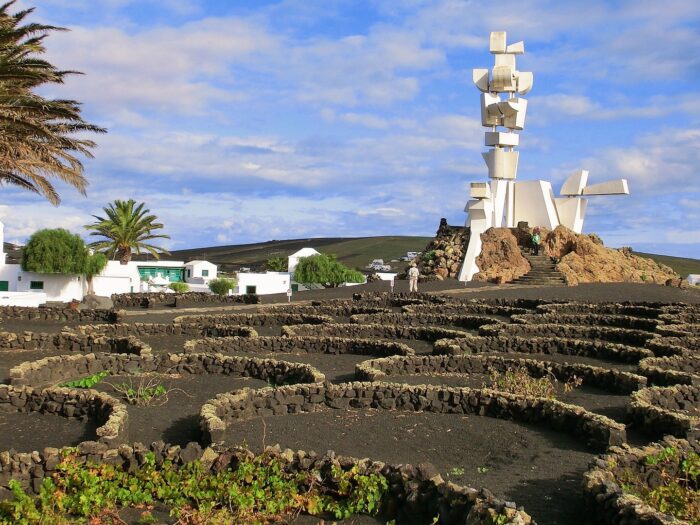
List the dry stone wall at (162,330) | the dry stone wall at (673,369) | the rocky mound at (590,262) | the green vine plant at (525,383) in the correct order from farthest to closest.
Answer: the rocky mound at (590,262) → the dry stone wall at (162,330) → the dry stone wall at (673,369) → the green vine plant at (525,383)

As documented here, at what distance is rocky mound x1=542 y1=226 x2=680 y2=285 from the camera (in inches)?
1879

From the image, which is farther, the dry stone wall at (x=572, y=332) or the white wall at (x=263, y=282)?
the white wall at (x=263, y=282)

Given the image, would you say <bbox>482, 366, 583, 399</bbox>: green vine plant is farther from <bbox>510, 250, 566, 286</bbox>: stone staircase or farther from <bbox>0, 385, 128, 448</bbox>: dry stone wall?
<bbox>510, 250, 566, 286</bbox>: stone staircase

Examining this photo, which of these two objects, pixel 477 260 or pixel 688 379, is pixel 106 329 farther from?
pixel 477 260

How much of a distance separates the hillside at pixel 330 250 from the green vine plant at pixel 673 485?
115 metres

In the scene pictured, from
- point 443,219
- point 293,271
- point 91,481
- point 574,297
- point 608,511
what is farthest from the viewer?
point 293,271

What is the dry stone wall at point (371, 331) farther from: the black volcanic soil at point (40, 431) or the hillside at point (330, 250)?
the hillside at point (330, 250)

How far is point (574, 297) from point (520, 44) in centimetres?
2157

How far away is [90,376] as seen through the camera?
17.2m

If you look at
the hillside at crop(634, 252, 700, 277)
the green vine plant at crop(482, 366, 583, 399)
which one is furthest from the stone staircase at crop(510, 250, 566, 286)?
the hillside at crop(634, 252, 700, 277)

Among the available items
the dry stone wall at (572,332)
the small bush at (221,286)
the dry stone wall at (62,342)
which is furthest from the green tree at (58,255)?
the dry stone wall at (572,332)

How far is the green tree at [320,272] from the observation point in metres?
69.4

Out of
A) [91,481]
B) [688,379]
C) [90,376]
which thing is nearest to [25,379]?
[90,376]

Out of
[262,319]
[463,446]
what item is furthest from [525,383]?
[262,319]
